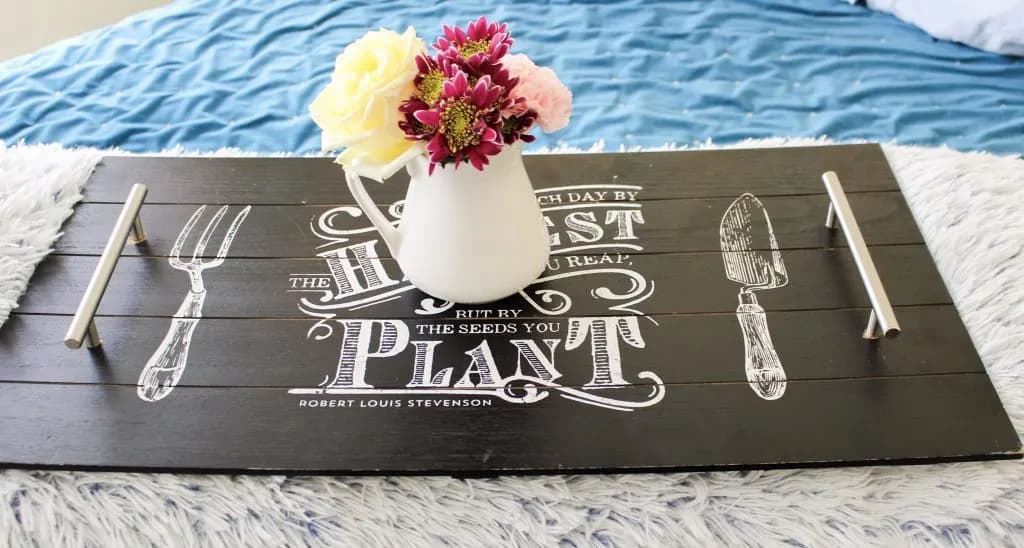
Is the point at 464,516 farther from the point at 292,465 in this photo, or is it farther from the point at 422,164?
the point at 422,164

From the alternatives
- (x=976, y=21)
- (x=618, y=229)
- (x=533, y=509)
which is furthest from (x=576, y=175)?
(x=976, y=21)

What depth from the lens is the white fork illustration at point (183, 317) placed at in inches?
34.0

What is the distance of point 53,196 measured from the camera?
3.66 ft

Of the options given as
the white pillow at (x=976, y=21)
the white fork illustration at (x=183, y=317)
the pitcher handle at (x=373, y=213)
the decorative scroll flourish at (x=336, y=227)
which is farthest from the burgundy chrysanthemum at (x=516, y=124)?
the white pillow at (x=976, y=21)

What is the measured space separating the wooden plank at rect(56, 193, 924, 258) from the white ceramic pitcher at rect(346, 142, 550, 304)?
4.4 inches

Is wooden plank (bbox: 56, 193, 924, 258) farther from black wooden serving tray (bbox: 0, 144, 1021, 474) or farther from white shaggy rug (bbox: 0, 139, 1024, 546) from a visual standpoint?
white shaggy rug (bbox: 0, 139, 1024, 546)

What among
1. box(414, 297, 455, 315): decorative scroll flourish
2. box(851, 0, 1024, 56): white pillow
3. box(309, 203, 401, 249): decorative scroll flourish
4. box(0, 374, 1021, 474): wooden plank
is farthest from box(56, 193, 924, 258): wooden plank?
box(851, 0, 1024, 56): white pillow

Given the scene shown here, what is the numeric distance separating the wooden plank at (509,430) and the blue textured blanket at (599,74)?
536mm

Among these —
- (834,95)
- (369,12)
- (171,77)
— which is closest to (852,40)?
(834,95)

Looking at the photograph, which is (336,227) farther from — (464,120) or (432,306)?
(464,120)

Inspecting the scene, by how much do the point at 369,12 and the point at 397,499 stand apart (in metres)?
1.04

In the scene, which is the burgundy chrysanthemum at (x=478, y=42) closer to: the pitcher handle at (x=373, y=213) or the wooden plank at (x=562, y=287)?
the pitcher handle at (x=373, y=213)

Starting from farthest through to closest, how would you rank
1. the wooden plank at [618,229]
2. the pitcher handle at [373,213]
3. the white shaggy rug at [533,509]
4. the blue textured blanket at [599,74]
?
the blue textured blanket at [599,74] < the wooden plank at [618,229] < the pitcher handle at [373,213] < the white shaggy rug at [533,509]

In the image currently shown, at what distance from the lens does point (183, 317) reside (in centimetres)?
94
